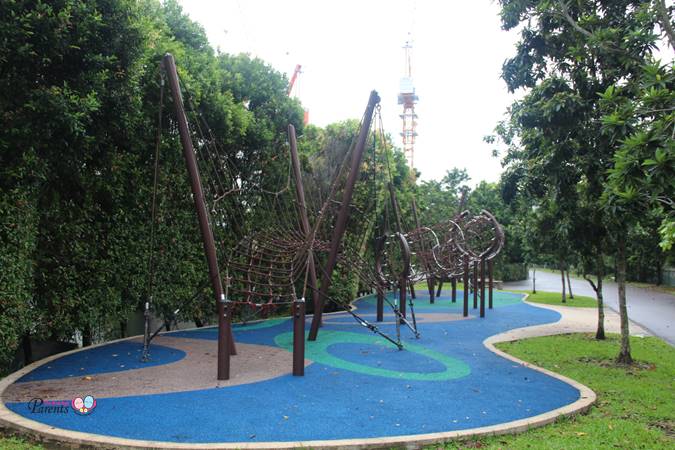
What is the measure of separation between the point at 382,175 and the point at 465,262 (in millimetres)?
4073

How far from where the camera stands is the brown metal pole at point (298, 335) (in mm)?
6609

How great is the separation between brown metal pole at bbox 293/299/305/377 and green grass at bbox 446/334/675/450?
2693 mm

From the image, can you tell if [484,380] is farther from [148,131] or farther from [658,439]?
[148,131]

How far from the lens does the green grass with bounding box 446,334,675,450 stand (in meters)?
4.49

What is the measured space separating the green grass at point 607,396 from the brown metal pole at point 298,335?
2693mm

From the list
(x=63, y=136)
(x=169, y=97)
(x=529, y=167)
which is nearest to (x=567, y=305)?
(x=529, y=167)

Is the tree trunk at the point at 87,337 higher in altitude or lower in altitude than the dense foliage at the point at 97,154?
lower

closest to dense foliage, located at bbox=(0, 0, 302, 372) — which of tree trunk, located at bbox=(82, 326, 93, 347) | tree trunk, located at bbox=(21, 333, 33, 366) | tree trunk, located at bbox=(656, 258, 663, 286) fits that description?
tree trunk, located at bbox=(82, 326, 93, 347)

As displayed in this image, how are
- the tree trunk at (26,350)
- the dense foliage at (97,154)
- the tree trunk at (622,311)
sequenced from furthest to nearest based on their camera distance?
the tree trunk at (622,311), the tree trunk at (26,350), the dense foliage at (97,154)

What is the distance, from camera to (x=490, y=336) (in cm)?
1064

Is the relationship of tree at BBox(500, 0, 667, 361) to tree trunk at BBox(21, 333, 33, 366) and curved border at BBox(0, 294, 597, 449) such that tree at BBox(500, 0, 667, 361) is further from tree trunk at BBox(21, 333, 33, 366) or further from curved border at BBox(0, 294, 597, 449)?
tree trunk at BBox(21, 333, 33, 366)

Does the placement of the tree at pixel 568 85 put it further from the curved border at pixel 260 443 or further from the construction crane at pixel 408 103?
the construction crane at pixel 408 103

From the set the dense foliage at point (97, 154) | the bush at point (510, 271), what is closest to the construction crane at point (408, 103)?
the bush at point (510, 271)

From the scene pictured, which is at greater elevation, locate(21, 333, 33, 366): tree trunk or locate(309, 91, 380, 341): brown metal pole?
locate(309, 91, 380, 341): brown metal pole
